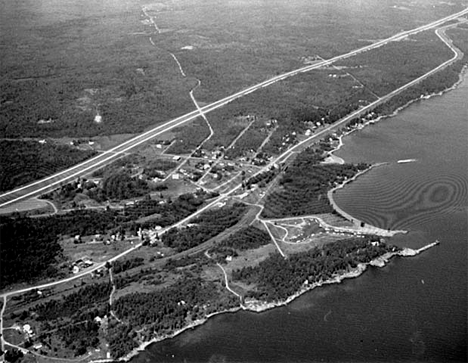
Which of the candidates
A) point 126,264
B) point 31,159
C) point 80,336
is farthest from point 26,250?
point 31,159

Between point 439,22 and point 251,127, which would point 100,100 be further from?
point 439,22

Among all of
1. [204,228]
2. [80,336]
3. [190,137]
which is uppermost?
[80,336]

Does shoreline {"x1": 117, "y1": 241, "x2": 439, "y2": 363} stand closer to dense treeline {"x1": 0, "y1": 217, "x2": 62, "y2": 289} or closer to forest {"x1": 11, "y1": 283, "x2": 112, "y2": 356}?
forest {"x1": 11, "y1": 283, "x2": 112, "y2": 356}

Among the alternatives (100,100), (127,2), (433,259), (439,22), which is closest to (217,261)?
(433,259)

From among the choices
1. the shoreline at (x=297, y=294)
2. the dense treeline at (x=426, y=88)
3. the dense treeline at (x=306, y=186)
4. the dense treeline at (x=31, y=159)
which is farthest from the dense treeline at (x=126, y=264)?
the dense treeline at (x=426, y=88)

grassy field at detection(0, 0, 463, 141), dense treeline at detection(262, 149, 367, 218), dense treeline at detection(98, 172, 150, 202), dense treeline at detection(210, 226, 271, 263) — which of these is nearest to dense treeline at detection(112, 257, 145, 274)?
dense treeline at detection(210, 226, 271, 263)

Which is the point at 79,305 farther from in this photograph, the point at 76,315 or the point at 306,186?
the point at 306,186
